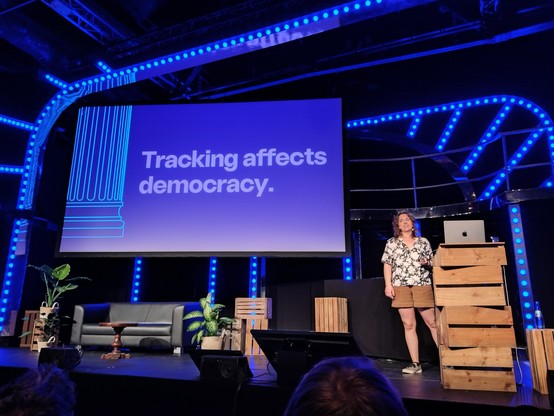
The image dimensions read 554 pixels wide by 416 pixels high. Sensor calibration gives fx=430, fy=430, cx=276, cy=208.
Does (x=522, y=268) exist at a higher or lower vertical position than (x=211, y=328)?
higher

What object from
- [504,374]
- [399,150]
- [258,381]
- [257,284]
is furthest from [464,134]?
[258,381]

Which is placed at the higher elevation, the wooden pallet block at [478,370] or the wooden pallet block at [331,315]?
the wooden pallet block at [331,315]

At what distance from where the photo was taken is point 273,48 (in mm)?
7172

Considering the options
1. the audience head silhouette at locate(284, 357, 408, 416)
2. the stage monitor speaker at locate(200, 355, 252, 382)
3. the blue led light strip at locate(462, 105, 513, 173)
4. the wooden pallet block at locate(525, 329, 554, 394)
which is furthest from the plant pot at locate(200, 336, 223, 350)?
the blue led light strip at locate(462, 105, 513, 173)

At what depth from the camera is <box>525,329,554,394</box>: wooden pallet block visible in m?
2.79

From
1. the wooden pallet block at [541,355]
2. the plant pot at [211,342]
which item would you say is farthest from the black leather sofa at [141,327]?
the wooden pallet block at [541,355]

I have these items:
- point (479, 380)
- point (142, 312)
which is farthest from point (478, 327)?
point (142, 312)

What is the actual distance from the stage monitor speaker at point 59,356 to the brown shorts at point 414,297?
2.73m

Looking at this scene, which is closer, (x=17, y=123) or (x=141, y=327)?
(x=141, y=327)

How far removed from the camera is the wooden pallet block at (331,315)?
5.11m

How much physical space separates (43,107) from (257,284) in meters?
4.35

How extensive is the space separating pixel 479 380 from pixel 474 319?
1.35ft

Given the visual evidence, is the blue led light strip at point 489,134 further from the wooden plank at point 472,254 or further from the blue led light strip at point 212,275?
the blue led light strip at point 212,275

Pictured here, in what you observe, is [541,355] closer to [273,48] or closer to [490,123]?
[490,123]
